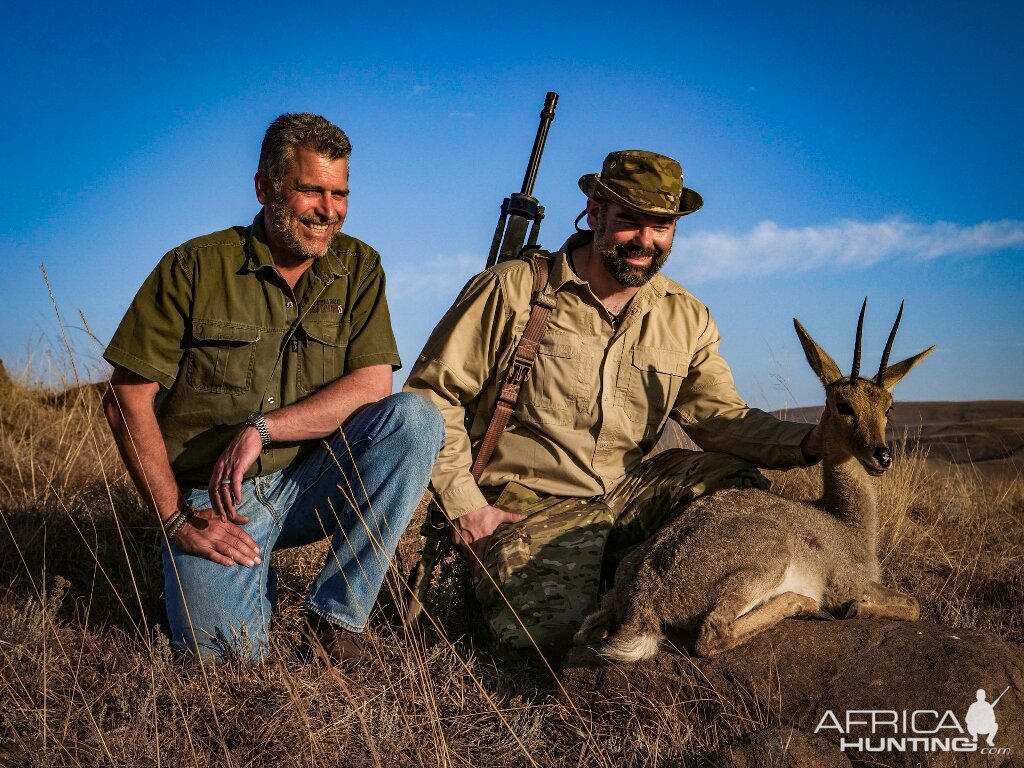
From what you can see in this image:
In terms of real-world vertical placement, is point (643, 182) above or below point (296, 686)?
above

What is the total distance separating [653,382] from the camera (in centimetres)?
548

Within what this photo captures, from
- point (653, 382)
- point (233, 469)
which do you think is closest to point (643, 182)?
point (653, 382)

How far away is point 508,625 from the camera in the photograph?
454 centimetres

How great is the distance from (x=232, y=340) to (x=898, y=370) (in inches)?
149

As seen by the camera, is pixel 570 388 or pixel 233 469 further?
pixel 570 388

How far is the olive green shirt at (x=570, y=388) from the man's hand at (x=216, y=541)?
49.9 inches

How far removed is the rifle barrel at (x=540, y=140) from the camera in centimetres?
734

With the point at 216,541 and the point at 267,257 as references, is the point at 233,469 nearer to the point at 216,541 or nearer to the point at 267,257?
the point at 216,541

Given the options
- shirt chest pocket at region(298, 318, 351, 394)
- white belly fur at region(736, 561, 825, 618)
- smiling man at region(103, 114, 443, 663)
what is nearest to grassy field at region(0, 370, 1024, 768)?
smiling man at region(103, 114, 443, 663)

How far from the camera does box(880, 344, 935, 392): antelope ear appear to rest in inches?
194

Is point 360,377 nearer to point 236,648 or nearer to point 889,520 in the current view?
point 236,648

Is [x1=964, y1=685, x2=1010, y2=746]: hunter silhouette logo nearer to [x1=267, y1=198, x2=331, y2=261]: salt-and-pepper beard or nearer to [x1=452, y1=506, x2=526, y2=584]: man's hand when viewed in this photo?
[x1=452, y1=506, x2=526, y2=584]: man's hand

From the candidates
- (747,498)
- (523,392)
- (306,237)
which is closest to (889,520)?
(747,498)

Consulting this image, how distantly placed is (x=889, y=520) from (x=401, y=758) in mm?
4826
